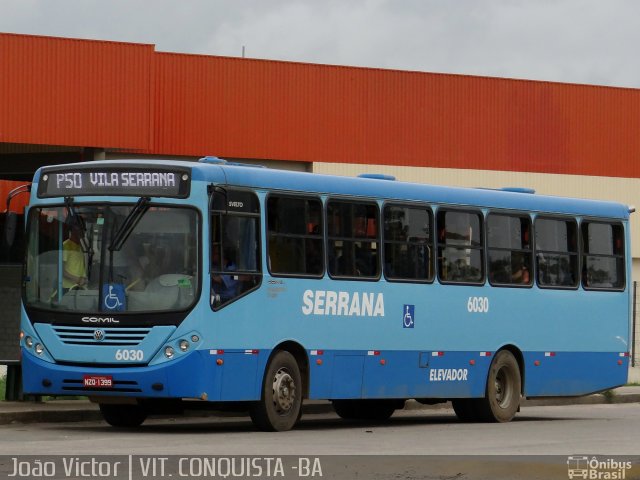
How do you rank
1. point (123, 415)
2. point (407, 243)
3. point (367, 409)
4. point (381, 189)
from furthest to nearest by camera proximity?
point (367, 409)
point (407, 243)
point (381, 189)
point (123, 415)

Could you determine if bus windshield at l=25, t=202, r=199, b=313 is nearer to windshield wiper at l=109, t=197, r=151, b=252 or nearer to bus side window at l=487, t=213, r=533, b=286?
windshield wiper at l=109, t=197, r=151, b=252

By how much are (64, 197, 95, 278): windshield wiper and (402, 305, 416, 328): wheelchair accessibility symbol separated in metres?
4.51

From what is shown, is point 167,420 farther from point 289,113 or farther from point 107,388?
point 289,113

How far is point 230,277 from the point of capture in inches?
712

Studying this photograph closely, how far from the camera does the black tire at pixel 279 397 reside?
60.5 feet

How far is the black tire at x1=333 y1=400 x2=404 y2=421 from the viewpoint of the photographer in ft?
74.4

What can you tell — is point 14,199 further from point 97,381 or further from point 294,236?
point 97,381

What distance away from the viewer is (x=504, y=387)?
22.6 meters

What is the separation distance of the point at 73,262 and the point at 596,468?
6.80 metres

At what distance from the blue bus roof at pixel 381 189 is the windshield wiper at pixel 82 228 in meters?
0.45

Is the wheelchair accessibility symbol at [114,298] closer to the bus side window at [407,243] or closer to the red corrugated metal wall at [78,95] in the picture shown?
the bus side window at [407,243]

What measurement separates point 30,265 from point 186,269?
1982mm

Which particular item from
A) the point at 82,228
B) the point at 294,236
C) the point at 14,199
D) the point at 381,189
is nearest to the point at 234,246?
the point at 294,236

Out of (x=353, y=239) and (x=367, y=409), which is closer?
(x=353, y=239)
